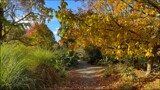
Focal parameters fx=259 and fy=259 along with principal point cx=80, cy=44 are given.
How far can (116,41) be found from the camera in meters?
5.72

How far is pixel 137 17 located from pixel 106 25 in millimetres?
1826

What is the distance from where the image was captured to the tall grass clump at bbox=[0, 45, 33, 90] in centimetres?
663

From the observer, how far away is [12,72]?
6.83m

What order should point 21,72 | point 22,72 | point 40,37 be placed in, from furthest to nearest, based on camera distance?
point 40,37
point 22,72
point 21,72

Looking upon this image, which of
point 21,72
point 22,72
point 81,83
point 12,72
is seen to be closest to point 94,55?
point 81,83

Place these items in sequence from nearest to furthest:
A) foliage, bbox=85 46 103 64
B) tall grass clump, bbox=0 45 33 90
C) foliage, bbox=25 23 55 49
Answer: tall grass clump, bbox=0 45 33 90 → foliage, bbox=25 23 55 49 → foliage, bbox=85 46 103 64

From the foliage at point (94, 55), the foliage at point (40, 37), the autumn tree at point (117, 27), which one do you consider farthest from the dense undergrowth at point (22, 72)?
the foliage at point (94, 55)

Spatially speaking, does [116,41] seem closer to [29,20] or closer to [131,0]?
[131,0]

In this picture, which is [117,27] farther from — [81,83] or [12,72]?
[81,83]

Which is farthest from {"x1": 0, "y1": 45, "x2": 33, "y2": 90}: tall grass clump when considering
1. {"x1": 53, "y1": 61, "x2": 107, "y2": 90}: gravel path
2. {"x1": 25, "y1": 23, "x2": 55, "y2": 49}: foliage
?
{"x1": 25, "y1": 23, "x2": 55, "y2": 49}: foliage

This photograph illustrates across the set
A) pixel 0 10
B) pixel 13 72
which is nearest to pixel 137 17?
pixel 13 72

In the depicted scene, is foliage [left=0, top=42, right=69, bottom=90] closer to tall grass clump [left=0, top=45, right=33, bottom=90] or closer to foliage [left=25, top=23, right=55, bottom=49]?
tall grass clump [left=0, top=45, right=33, bottom=90]

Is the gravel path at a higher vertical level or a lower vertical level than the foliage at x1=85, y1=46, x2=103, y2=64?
lower

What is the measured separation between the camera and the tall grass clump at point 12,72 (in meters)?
6.63
